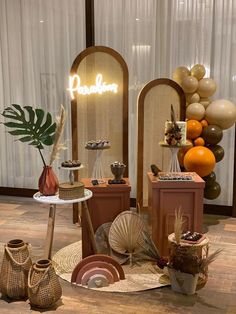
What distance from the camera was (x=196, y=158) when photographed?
3957mm

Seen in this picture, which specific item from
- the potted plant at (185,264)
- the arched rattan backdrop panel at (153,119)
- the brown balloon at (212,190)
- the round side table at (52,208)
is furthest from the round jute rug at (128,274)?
the brown balloon at (212,190)

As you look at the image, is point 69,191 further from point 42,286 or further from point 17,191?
point 17,191

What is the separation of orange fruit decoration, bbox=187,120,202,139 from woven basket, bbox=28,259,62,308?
6.30 feet

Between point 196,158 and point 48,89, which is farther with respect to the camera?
point 48,89

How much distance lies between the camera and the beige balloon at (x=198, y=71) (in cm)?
414

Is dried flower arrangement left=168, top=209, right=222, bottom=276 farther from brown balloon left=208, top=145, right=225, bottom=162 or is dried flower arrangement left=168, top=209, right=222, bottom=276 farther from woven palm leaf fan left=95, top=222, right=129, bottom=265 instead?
brown balloon left=208, top=145, right=225, bottom=162

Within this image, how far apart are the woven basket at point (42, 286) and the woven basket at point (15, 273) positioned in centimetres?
11

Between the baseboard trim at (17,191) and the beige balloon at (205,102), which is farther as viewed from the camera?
the baseboard trim at (17,191)

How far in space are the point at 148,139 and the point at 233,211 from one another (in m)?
1.25

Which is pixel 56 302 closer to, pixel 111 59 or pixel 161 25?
pixel 111 59

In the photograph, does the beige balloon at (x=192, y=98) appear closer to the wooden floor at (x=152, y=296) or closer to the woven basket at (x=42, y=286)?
the wooden floor at (x=152, y=296)

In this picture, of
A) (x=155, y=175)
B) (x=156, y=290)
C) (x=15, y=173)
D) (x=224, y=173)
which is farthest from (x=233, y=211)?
(x=15, y=173)

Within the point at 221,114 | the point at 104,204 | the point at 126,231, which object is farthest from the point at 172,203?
the point at 221,114

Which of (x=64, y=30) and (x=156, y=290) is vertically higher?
(x=64, y=30)
